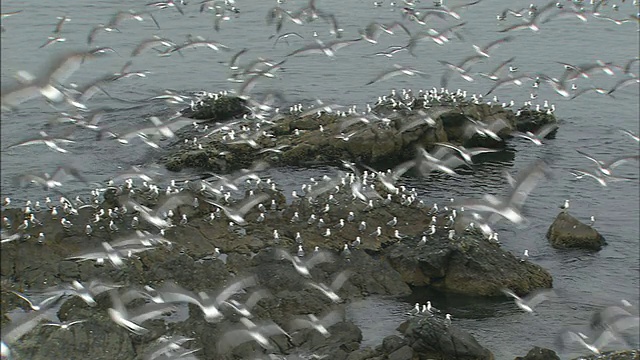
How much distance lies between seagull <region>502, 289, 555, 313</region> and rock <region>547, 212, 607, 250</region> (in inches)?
122

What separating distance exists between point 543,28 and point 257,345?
146 feet

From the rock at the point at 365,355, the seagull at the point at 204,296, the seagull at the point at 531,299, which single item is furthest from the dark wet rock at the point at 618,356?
the seagull at the point at 204,296

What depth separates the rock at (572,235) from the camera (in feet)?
95.7

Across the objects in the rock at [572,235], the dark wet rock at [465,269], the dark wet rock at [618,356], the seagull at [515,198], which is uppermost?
the seagull at [515,198]

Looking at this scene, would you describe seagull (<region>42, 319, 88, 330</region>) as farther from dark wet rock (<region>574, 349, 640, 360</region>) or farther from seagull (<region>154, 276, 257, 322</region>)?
dark wet rock (<region>574, 349, 640, 360</region>)

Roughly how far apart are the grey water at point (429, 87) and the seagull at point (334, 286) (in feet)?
2.51

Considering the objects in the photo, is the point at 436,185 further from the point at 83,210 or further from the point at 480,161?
the point at 83,210

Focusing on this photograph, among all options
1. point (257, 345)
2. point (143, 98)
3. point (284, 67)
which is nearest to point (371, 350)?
point (257, 345)

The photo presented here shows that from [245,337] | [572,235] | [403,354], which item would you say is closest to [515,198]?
[403,354]

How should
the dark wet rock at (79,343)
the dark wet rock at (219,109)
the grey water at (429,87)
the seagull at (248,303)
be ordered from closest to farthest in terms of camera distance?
the dark wet rock at (79,343) < the seagull at (248,303) < the grey water at (429,87) < the dark wet rock at (219,109)

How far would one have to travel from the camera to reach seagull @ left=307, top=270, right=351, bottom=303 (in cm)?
2381

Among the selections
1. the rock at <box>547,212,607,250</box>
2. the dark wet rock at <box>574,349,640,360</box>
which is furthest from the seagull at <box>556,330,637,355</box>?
the rock at <box>547,212,607,250</box>

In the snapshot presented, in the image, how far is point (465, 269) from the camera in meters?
25.9

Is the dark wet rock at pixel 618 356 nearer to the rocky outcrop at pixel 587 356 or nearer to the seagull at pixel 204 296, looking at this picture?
the rocky outcrop at pixel 587 356
